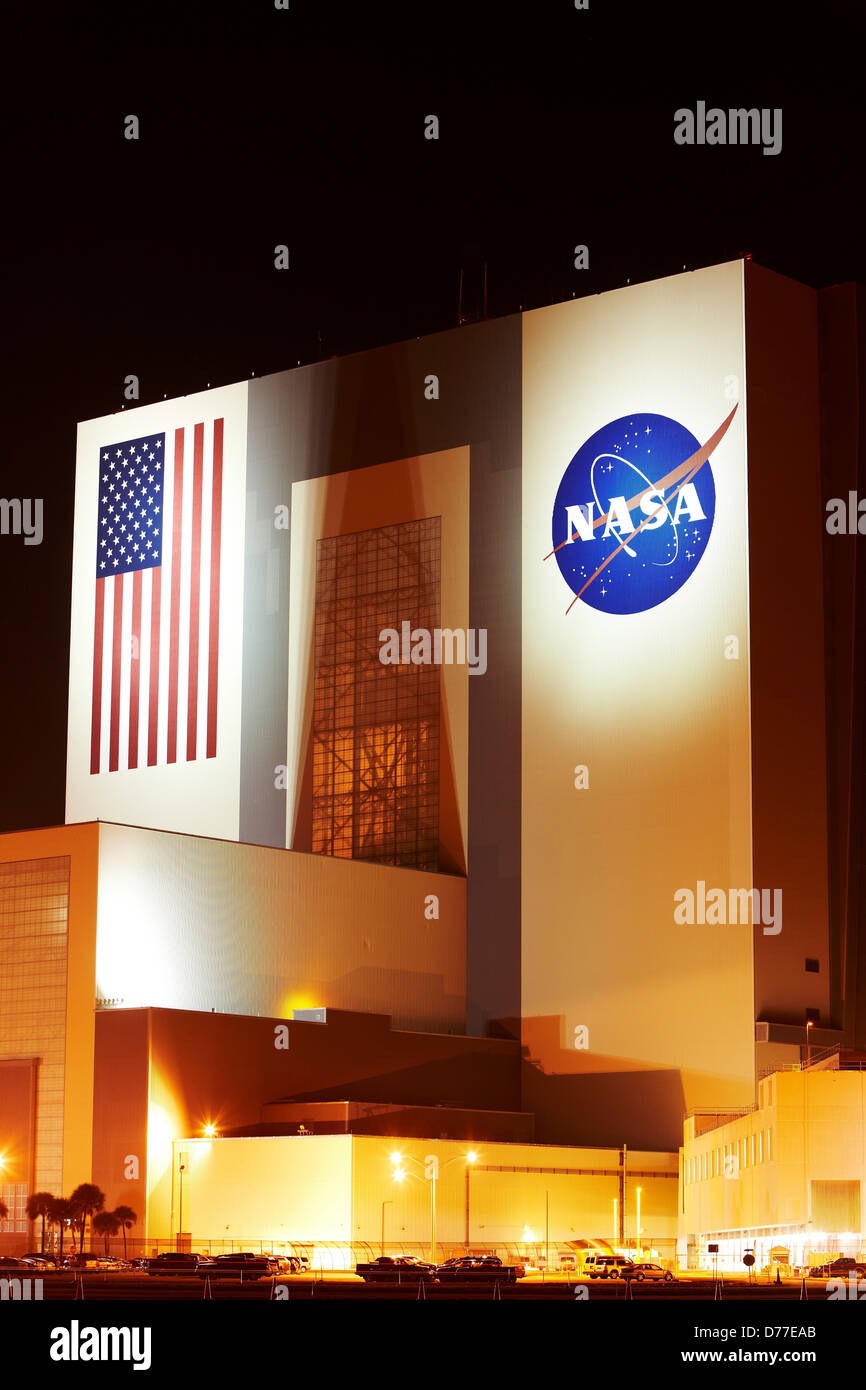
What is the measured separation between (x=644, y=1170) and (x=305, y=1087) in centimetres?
1307

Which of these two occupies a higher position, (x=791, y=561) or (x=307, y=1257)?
(x=791, y=561)

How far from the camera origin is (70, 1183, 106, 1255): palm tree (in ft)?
242

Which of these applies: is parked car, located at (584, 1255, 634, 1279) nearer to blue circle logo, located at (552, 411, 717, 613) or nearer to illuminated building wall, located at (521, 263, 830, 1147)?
illuminated building wall, located at (521, 263, 830, 1147)

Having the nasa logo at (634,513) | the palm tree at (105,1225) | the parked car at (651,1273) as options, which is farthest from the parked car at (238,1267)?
the nasa logo at (634,513)

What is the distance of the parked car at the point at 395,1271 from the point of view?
5872 cm

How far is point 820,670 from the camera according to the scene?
270 feet

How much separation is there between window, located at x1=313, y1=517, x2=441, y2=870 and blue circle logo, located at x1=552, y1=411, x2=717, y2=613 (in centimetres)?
822

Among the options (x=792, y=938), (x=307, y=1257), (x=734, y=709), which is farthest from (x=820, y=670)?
(x=307, y=1257)

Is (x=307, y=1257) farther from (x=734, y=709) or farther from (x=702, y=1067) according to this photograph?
(x=734, y=709)

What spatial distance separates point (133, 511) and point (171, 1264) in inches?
1749

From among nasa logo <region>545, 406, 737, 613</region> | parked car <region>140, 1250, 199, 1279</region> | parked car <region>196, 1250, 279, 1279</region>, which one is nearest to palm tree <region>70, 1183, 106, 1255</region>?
parked car <region>140, 1250, 199, 1279</region>

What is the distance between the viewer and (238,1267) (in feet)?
206

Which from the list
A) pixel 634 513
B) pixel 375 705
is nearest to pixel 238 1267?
pixel 634 513
